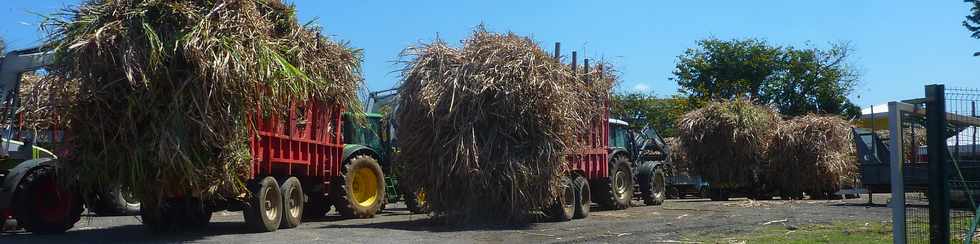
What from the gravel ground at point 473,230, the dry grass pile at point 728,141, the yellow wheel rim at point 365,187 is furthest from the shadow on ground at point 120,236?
the dry grass pile at point 728,141

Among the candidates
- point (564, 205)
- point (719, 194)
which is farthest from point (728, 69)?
point (564, 205)

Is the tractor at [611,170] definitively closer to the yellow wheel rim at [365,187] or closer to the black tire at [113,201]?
the yellow wheel rim at [365,187]

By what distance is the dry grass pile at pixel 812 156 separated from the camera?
25.5 meters

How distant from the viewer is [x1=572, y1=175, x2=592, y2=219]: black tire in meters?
16.2

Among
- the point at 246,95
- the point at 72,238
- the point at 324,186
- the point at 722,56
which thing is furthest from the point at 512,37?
the point at 722,56

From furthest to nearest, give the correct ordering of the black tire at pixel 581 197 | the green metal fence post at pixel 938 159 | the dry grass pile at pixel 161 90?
the black tire at pixel 581 197
the dry grass pile at pixel 161 90
the green metal fence post at pixel 938 159

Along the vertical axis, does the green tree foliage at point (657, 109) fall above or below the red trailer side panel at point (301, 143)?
above

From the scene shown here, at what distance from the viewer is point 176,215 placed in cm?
1298

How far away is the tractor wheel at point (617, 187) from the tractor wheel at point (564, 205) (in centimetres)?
304

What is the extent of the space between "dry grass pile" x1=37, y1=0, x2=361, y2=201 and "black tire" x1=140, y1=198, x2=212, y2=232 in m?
1.18

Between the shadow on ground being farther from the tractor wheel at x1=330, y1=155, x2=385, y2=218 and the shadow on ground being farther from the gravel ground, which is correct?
the tractor wheel at x1=330, y1=155, x2=385, y2=218

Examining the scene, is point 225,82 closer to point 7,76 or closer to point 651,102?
point 7,76

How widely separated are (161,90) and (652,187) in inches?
533

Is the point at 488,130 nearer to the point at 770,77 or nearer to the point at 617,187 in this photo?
the point at 617,187
